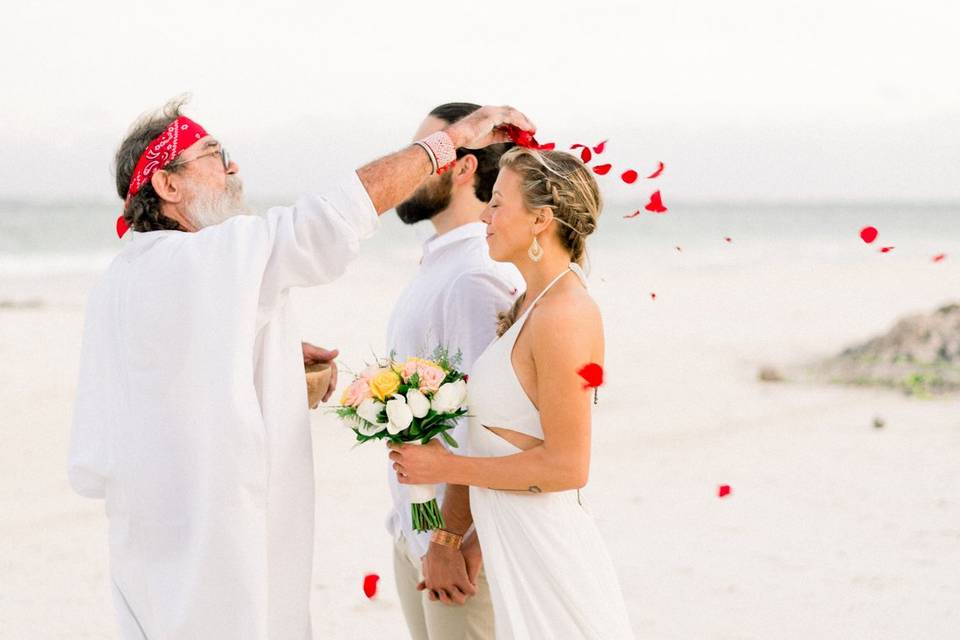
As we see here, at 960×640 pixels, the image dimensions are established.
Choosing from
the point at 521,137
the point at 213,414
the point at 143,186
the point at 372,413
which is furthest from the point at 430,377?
the point at 143,186

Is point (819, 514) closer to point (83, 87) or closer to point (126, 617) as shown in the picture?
point (126, 617)

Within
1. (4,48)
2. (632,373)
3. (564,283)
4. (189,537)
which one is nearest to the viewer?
(189,537)

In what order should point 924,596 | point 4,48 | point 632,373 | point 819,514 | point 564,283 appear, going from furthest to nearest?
point 4,48 < point 632,373 < point 819,514 < point 924,596 < point 564,283

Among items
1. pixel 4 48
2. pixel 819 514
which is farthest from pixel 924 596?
pixel 4 48

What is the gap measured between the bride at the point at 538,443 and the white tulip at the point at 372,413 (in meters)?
0.10

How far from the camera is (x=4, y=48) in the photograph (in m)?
44.4

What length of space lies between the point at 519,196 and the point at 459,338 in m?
0.59

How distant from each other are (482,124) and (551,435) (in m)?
1.07

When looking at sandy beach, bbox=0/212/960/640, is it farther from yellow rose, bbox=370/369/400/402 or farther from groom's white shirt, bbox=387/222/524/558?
yellow rose, bbox=370/369/400/402

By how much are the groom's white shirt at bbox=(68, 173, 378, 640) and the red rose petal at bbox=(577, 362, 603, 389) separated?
2.54 ft

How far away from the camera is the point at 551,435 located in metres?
3.25

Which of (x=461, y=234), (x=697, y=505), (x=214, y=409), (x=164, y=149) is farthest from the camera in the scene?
(x=697, y=505)

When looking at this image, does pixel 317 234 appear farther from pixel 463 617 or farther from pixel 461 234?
pixel 463 617

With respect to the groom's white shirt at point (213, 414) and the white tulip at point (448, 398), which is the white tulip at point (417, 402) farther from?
the groom's white shirt at point (213, 414)
